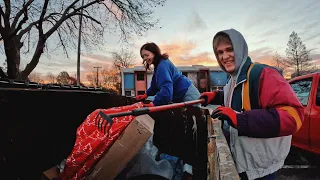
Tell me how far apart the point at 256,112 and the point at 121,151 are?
45.0 inches

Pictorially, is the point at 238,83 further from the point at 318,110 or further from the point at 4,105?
the point at 318,110

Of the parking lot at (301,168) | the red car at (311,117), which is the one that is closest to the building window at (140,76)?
the parking lot at (301,168)

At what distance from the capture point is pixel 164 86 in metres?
3.05

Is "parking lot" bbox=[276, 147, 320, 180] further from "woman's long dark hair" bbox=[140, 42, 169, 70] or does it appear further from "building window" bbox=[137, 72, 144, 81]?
"building window" bbox=[137, 72, 144, 81]

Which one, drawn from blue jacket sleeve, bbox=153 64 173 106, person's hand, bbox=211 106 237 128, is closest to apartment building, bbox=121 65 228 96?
blue jacket sleeve, bbox=153 64 173 106

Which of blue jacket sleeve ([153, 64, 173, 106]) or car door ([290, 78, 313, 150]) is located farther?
car door ([290, 78, 313, 150])

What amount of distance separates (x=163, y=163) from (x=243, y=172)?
96cm

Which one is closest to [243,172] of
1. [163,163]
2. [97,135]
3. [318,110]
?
[163,163]

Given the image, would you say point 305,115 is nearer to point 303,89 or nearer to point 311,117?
point 311,117

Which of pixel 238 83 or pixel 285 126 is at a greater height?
pixel 238 83

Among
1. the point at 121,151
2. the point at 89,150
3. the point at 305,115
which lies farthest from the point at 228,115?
the point at 305,115

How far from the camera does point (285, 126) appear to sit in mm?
1296

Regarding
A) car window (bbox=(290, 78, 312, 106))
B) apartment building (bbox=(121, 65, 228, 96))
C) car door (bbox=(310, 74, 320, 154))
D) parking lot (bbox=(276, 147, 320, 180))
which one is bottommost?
parking lot (bbox=(276, 147, 320, 180))

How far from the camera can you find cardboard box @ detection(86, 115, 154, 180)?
1.92 meters
